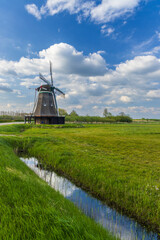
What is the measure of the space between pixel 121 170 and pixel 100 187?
5.98ft

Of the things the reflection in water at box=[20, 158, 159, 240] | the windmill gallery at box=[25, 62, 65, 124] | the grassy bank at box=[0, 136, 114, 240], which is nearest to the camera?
the grassy bank at box=[0, 136, 114, 240]

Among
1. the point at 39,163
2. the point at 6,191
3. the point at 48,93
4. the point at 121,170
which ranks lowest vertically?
the point at 39,163

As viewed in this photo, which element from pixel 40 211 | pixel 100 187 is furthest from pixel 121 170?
pixel 40 211

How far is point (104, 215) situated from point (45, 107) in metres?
36.0

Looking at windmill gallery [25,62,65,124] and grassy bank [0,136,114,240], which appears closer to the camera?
grassy bank [0,136,114,240]

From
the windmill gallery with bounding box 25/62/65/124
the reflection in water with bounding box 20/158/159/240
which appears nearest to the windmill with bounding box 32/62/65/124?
the windmill gallery with bounding box 25/62/65/124

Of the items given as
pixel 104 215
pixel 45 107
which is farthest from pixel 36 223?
pixel 45 107

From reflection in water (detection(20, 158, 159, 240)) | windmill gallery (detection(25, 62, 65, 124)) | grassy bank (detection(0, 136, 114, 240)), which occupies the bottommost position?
reflection in water (detection(20, 158, 159, 240))

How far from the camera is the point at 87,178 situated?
6094 millimetres

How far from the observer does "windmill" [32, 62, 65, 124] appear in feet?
123

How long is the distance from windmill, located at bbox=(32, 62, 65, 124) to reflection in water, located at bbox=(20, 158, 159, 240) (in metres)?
32.5

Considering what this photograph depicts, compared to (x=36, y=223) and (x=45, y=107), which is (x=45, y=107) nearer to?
(x=45, y=107)

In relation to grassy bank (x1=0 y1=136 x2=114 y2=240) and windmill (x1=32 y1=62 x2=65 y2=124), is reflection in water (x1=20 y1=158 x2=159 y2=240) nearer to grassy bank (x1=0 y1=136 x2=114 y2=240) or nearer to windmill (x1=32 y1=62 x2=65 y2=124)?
grassy bank (x1=0 y1=136 x2=114 y2=240)

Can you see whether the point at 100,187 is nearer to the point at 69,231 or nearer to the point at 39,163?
the point at 69,231
